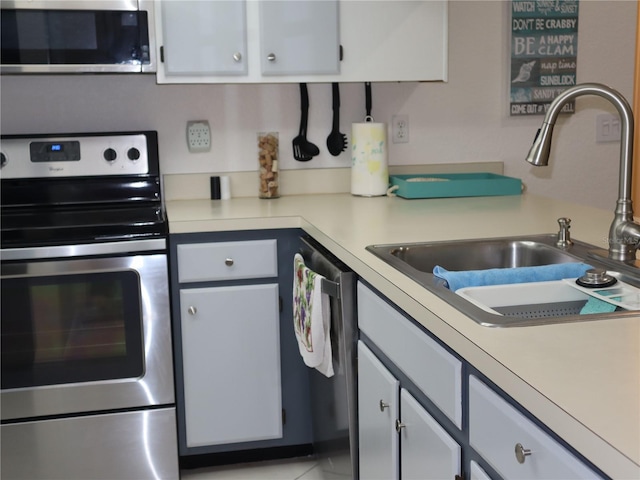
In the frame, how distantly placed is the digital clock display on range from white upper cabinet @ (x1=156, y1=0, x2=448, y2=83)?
1.34 feet

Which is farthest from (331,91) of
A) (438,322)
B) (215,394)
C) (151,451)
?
(438,322)

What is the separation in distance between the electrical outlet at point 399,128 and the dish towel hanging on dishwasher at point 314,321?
1.04m

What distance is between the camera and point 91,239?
2.43 metres

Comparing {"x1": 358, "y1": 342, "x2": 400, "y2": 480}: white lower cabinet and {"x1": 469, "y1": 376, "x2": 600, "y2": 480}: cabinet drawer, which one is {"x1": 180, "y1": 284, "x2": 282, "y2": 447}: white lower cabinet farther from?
{"x1": 469, "y1": 376, "x2": 600, "y2": 480}: cabinet drawer

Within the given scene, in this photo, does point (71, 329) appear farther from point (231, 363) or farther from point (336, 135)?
point (336, 135)

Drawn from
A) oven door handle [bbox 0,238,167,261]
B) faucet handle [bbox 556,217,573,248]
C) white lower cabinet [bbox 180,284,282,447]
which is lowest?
white lower cabinet [bbox 180,284,282,447]

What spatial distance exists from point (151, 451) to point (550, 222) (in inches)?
55.6

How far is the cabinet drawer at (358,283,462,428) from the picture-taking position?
1312 mm

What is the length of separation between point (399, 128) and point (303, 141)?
15.1 inches

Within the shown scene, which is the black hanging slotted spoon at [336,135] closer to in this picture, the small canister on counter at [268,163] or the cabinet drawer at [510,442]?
the small canister on counter at [268,163]

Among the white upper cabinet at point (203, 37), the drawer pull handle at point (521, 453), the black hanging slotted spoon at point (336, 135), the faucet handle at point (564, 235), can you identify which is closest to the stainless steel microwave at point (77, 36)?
the white upper cabinet at point (203, 37)

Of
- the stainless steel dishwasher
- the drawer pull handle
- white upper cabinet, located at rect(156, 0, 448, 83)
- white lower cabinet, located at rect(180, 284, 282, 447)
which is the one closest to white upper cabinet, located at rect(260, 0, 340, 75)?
white upper cabinet, located at rect(156, 0, 448, 83)

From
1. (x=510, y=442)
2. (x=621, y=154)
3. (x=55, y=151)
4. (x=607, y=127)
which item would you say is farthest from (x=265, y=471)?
(x=607, y=127)

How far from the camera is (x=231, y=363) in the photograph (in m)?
2.63
